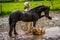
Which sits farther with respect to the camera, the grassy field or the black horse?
the grassy field

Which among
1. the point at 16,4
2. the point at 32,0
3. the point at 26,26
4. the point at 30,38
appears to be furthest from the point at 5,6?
the point at 30,38

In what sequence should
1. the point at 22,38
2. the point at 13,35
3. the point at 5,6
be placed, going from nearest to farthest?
the point at 22,38 → the point at 13,35 → the point at 5,6

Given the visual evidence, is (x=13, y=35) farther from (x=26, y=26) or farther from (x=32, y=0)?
(x=32, y=0)

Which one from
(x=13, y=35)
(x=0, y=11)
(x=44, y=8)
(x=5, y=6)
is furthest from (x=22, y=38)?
(x=5, y=6)

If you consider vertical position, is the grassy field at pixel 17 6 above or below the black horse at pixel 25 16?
below

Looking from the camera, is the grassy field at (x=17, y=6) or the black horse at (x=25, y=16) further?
the grassy field at (x=17, y=6)

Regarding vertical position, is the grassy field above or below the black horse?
below

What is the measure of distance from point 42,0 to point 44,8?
54.9ft

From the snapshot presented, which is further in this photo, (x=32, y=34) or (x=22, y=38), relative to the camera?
(x=32, y=34)

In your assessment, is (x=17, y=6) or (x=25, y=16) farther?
(x=17, y=6)

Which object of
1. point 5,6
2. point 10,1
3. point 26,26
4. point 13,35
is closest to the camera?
point 13,35

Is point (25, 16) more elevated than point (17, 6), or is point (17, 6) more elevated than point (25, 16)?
point (25, 16)

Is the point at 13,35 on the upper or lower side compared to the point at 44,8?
lower

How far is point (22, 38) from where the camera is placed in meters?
A: 9.88
